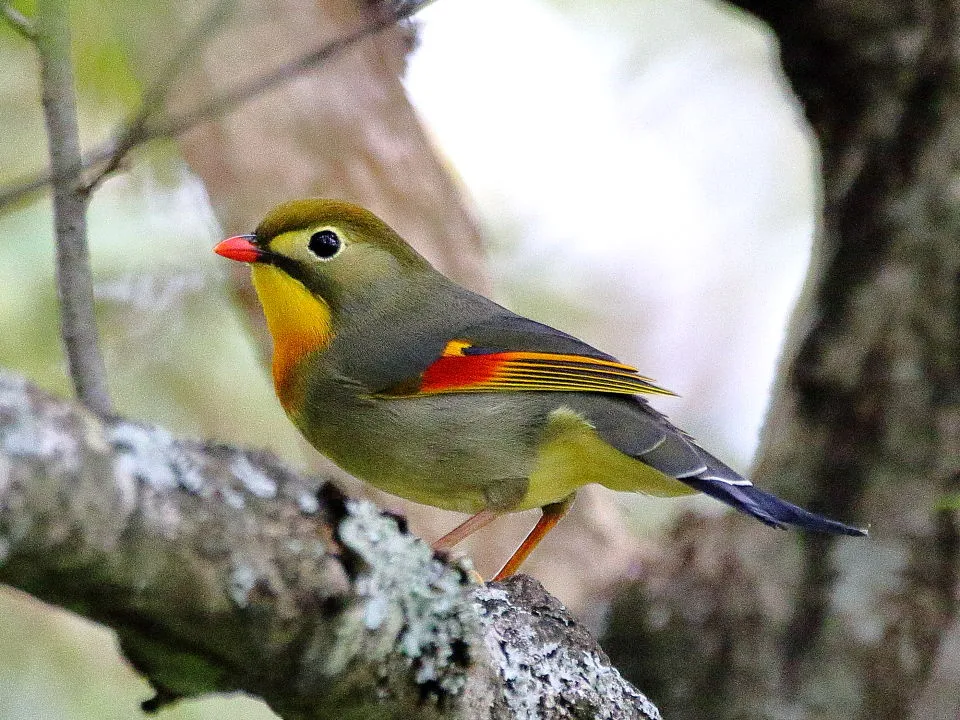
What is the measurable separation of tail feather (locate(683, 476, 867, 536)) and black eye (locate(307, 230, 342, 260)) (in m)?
1.39

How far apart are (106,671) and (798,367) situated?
3.54 metres

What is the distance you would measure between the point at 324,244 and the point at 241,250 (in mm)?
266

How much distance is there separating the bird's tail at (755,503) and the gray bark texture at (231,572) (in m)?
1.08

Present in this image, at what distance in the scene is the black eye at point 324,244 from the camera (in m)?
3.52

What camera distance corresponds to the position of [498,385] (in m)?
3.19

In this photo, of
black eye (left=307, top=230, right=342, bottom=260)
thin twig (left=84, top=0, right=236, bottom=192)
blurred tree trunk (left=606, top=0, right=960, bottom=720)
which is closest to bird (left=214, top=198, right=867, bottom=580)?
black eye (left=307, top=230, right=342, bottom=260)

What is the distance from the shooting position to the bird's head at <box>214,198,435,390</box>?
345 centimetres

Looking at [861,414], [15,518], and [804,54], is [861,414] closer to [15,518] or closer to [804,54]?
[804,54]

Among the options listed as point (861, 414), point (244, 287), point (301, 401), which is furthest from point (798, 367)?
point (244, 287)

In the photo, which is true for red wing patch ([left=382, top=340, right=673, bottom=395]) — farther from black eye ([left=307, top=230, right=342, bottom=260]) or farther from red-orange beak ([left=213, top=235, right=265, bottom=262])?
red-orange beak ([left=213, top=235, right=265, bottom=262])

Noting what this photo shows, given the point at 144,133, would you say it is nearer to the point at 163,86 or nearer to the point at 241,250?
the point at 163,86

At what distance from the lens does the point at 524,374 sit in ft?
10.6

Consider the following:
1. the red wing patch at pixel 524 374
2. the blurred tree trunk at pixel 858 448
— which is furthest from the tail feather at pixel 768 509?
the blurred tree trunk at pixel 858 448

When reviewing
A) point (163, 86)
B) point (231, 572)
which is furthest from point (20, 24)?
point (231, 572)
